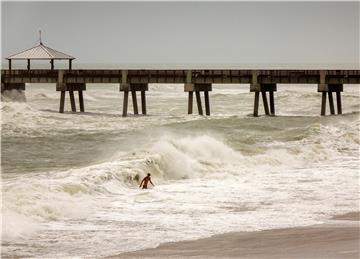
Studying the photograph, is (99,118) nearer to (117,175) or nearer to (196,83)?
(196,83)

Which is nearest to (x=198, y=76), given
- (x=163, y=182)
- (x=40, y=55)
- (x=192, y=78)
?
(x=192, y=78)

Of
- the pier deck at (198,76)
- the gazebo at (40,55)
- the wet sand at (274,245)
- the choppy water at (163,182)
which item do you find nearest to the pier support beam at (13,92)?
the pier deck at (198,76)

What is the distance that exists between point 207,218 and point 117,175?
4.88 meters

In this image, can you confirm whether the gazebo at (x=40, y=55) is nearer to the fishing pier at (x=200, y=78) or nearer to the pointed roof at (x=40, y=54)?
the pointed roof at (x=40, y=54)

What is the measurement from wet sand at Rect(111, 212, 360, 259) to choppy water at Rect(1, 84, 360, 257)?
18.3 inches

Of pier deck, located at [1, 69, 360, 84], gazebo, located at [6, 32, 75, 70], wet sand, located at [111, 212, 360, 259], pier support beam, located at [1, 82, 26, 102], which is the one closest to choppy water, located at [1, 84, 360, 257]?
wet sand, located at [111, 212, 360, 259]

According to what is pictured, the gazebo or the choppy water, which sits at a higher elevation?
the gazebo

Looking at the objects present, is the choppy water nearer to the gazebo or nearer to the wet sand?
→ the wet sand

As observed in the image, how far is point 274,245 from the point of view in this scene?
39.4 feet

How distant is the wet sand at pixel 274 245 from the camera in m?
11.3

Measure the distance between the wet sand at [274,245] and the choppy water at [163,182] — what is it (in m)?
0.46

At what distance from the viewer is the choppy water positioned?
42.7ft

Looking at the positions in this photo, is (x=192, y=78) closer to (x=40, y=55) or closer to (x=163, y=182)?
(x=40, y=55)

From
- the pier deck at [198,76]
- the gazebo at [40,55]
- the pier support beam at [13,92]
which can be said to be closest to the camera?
the pier deck at [198,76]
